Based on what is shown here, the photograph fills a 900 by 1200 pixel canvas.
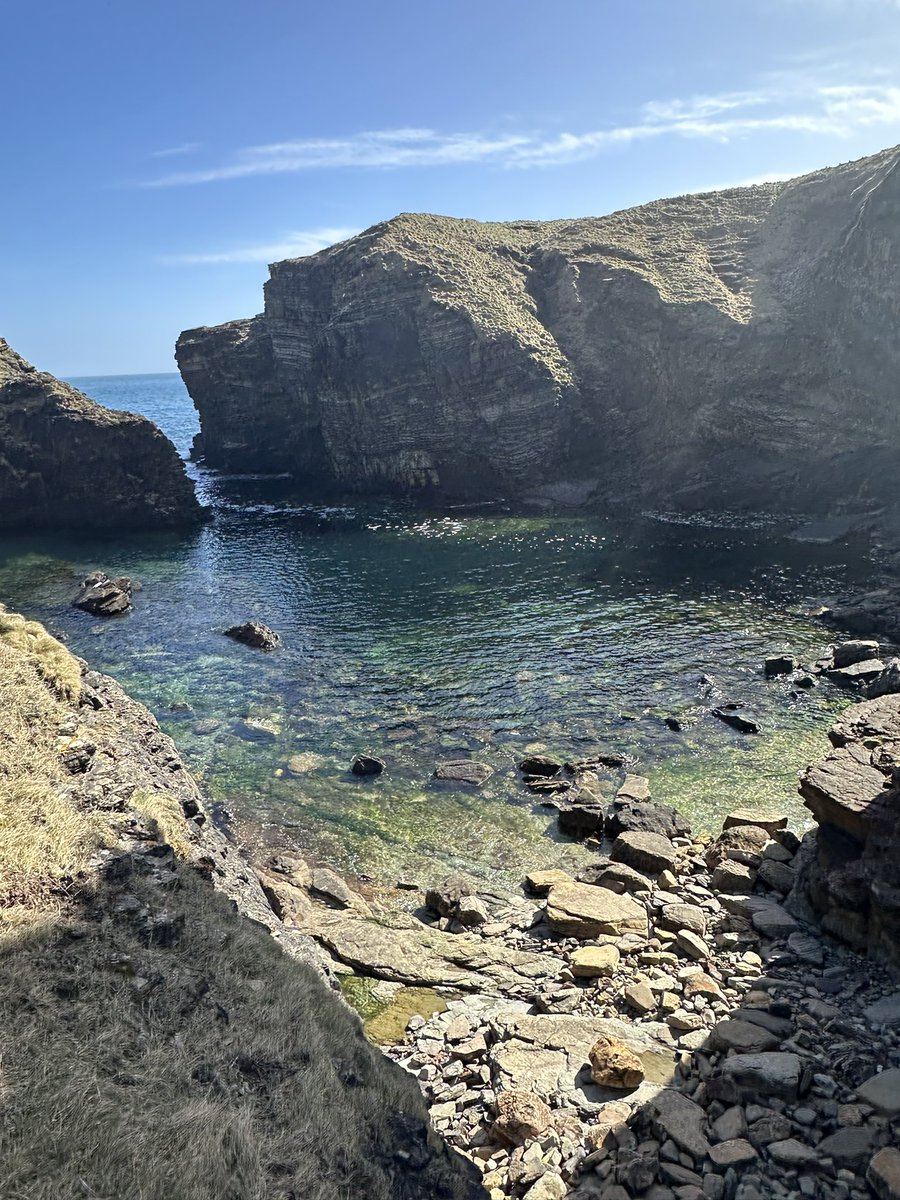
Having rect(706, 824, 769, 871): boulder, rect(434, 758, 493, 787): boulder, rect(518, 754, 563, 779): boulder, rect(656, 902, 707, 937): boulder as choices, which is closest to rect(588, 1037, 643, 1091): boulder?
rect(656, 902, 707, 937): boulder

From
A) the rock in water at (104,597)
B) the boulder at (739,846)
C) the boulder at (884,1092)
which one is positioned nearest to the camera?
the boulder at (884,1092)

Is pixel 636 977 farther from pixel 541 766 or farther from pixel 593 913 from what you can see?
pixel 541 766

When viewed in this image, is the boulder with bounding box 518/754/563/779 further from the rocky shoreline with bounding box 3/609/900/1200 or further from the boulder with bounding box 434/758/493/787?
the rocky shoreline with bounding box 3/609/900/1200

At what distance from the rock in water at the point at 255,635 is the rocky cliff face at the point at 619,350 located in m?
45.6

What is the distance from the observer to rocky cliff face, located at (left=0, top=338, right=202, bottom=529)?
80.0m

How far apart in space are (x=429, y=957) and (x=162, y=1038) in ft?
30.0

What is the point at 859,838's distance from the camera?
17984 mm

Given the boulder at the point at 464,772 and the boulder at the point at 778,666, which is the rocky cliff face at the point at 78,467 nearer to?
the boulder at the point at 464,772

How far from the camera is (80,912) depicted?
12.4m

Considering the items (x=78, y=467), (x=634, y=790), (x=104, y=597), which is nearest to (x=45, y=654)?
(x=634, y=790)

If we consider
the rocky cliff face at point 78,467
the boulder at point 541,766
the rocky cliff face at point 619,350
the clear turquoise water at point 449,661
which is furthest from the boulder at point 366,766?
the rocky cliff face at point 78,467

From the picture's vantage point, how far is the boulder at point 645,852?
72.7 feet

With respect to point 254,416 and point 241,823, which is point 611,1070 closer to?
point 241,823

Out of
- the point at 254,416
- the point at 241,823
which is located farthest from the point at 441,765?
the point at 254,416
